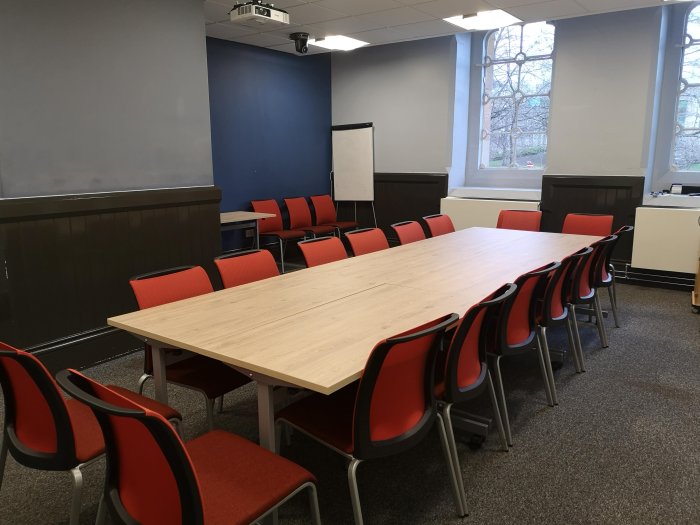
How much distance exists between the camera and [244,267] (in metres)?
3.00

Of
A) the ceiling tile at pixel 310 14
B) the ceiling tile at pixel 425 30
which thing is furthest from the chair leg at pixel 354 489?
the ceiling tile at pixel 425 30

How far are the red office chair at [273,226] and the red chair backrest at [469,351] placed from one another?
435 cm

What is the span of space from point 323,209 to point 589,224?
3610mm

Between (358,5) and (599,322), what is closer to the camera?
(599,322)

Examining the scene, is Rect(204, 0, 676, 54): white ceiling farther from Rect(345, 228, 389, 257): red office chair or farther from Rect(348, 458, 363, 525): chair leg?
Rect(348, 458, 363, 525): chair leg

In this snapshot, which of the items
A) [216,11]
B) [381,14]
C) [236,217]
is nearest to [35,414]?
[236,217]

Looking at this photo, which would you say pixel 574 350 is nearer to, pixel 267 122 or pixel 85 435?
pixel 85 435

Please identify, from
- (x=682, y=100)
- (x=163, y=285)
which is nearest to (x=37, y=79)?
(x=163, y=285)

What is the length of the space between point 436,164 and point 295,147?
6.21 feet

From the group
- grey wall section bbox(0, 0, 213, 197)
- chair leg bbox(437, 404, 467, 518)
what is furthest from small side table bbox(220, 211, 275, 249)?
chair leg bbox(437, 404, 467, 518)

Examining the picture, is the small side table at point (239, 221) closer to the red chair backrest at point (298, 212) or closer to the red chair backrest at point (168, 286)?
the red chair backrest at point (298, 212)

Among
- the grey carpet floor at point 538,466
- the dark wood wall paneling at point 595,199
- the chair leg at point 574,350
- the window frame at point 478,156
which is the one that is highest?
the window frame at point 478,156

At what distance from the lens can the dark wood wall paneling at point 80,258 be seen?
10.9 ft

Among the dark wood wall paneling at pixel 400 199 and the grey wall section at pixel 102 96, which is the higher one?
the grey wall section at pixel 102 96
